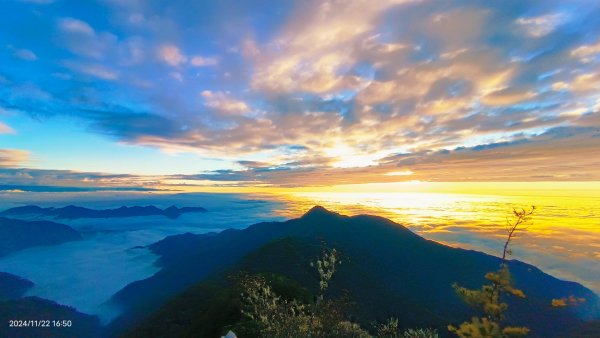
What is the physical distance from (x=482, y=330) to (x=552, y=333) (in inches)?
10053

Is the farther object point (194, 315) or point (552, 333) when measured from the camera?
point (552, 333)

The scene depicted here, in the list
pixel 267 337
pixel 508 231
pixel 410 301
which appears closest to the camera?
pixel 508 231

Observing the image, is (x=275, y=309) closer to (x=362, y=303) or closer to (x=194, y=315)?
(x=194, y=315)

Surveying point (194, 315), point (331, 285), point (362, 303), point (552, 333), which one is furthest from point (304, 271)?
point (552, 333)

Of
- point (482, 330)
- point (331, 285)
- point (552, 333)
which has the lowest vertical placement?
point (552, 333)

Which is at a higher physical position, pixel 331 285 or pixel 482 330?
pixel 482 330

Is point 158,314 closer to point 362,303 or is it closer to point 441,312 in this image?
point 362,303

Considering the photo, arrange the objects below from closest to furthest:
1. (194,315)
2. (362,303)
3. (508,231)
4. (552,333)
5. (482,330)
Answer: (482,330), (508,231), (194,315), (362,303), (552,333)

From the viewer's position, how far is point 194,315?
124 meters

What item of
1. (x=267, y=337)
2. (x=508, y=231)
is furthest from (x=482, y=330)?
(x=267, y=337)

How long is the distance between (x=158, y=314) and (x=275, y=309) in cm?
14541

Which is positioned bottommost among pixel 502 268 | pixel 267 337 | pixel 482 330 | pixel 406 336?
pixel 406 336

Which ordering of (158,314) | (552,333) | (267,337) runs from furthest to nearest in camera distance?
(552,333) < (158,314) < (267,337)

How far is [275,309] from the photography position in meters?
→ 15.0
